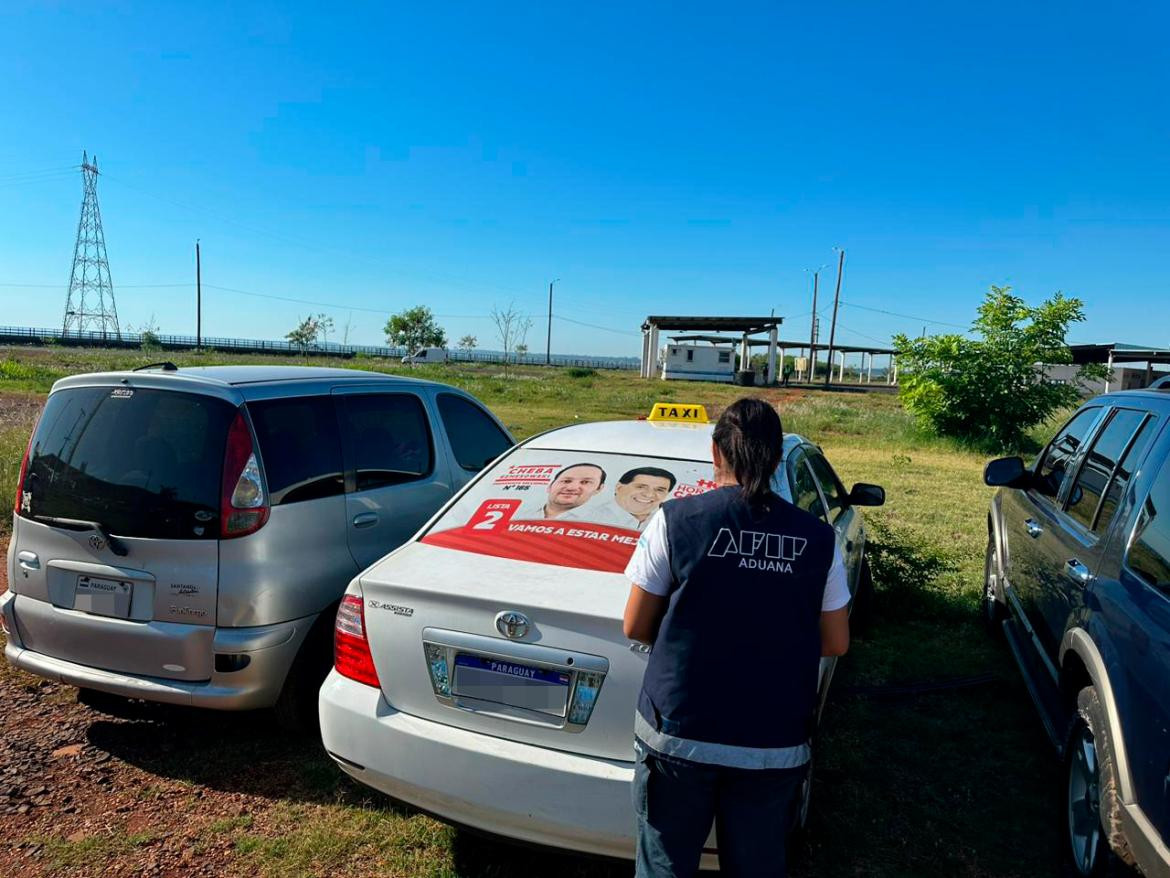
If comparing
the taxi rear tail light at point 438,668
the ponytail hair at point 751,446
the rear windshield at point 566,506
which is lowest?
the taxi rear tail light at point 438,668

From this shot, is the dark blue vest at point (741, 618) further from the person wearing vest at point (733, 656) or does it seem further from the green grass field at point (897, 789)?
the green grass field at point (897, 789)

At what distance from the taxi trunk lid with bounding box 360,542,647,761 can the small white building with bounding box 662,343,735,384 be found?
50.7m

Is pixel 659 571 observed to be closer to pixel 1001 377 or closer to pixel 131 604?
pixel 131 604

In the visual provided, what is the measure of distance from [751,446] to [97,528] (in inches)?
120

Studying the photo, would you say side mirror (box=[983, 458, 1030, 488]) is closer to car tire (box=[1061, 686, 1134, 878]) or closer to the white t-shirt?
car tire (box=[1061, 686, 1134, 878])

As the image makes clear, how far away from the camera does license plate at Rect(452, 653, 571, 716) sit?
2471mm

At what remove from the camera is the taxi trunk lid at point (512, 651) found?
7.97 feet

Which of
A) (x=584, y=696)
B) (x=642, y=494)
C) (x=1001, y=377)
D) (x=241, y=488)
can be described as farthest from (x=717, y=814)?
(x=1001, y=377)

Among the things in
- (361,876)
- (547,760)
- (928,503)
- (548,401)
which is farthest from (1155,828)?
(548,401)

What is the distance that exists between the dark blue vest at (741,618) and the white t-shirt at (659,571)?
3cm

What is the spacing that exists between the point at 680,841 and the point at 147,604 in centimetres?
262

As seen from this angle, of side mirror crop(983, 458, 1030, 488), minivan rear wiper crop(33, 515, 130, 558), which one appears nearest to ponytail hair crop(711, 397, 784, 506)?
minivan rear wiper crop(33, 515, 130, 558)

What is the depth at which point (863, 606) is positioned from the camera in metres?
5.73

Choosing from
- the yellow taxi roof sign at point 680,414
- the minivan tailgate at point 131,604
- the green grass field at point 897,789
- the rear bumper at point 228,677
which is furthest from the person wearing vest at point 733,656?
the yellow taxi roof sign at point 680,414
